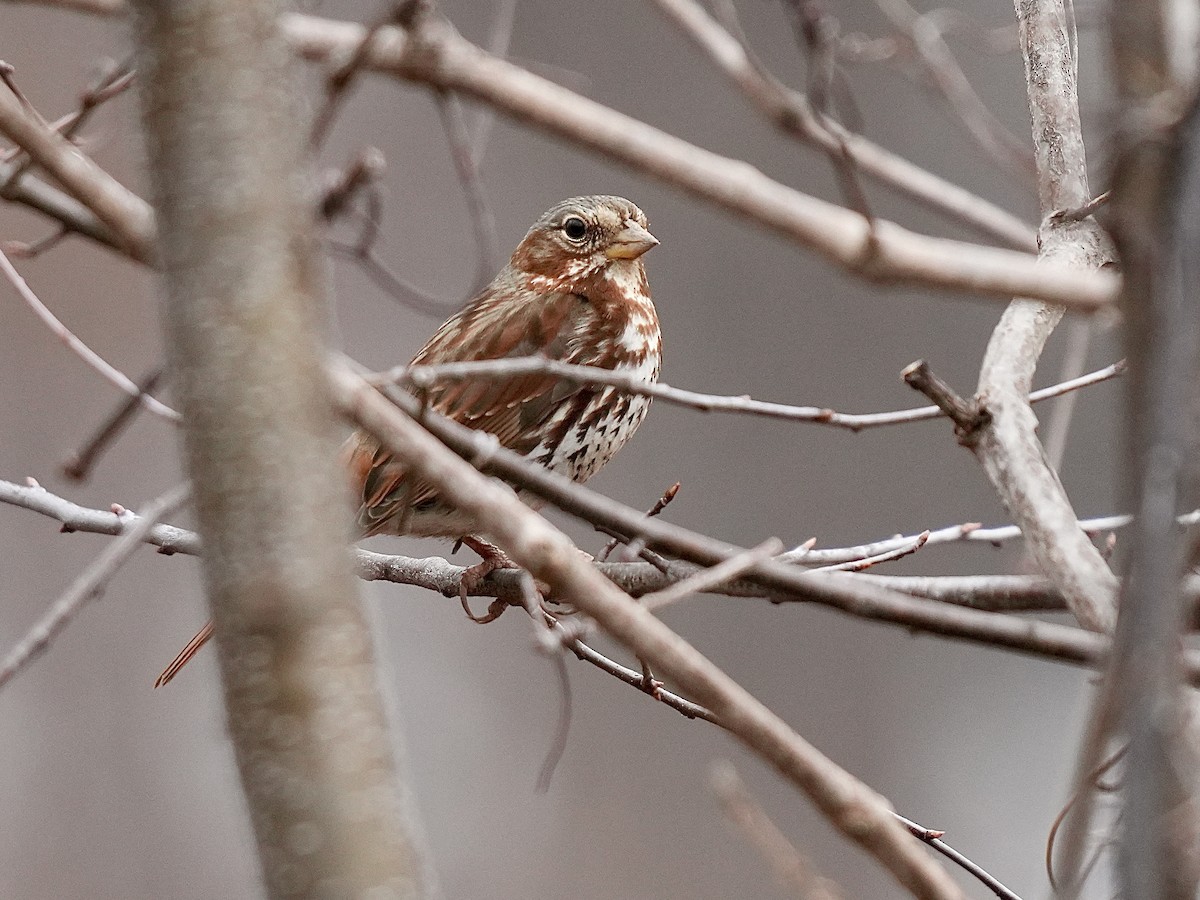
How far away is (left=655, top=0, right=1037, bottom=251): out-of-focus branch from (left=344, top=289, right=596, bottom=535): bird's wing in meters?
1.70

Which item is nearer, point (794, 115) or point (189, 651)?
point (794, 115)

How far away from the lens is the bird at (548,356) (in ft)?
13.0

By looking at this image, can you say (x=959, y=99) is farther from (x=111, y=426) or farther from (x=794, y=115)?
(x=111, y=426)

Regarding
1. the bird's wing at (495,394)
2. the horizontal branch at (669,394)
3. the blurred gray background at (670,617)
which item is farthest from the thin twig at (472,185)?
Result: the blurred gray background at (670,617)

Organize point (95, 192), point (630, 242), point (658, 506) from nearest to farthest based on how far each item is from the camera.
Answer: point (95, 192) < point (658, 506) < point (630, 242)

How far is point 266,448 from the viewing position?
1.18m

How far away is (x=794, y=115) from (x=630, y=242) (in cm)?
273

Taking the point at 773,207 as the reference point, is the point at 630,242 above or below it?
above

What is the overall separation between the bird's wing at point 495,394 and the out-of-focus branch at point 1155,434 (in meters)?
2.97

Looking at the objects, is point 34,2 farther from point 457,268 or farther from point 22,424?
point 457,268

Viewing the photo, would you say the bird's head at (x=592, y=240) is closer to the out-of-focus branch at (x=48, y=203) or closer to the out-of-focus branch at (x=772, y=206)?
the out-of-focus branch at (x=48, y=203)

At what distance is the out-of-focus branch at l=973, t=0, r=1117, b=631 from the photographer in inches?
65.7

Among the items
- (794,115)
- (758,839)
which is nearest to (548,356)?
(758,839)

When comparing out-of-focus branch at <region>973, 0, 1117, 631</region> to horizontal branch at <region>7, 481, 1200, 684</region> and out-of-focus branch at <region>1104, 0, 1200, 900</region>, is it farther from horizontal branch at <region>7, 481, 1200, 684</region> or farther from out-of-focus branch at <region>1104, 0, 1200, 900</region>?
out-of-focus branch at <region>1104, 0, 1200, 900</region>
